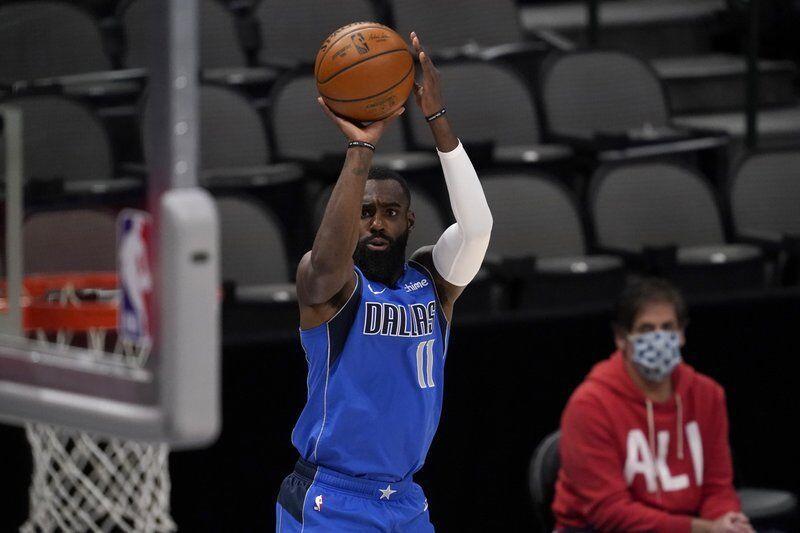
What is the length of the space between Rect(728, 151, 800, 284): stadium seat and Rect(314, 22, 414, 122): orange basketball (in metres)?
3.73

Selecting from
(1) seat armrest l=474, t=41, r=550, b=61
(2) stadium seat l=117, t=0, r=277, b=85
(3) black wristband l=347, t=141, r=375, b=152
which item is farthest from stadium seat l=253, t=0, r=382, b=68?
(3) black wristband l=347, t=141, r=375, b=152

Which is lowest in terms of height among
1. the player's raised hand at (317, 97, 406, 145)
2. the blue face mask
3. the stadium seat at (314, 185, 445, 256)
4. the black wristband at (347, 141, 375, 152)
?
the blue face mask

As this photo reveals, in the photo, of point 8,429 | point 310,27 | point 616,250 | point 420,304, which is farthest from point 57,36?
point 310,27

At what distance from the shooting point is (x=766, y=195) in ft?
24.1

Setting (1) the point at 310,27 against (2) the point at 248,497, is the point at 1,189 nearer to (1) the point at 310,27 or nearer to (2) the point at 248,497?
(2) the point at 248,497

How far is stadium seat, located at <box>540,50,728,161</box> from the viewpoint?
7496 mm

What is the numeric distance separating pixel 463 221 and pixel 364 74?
1.91 ft

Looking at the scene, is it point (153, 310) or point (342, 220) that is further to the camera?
point (342, 220)

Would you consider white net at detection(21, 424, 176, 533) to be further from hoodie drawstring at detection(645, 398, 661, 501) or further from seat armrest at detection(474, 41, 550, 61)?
seat armrest at detection(474, 41, 550, 61)

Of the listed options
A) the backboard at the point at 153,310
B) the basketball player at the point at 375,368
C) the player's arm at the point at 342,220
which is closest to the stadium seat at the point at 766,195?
the basketball player at the point at 375,368

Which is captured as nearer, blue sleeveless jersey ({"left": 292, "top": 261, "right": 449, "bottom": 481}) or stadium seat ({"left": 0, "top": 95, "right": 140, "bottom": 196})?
stadium seat ({"left": 0, "top": 95, "right": 140, "bottom": 196})

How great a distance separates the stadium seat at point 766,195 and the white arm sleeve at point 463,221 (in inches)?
129

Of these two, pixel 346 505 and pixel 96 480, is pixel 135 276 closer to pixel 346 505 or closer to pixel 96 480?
pixel 96 480

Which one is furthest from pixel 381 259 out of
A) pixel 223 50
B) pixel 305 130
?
pixel 223 50
